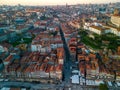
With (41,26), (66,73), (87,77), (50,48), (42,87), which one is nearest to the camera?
(42,87)

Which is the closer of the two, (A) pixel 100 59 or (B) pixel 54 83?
(B) pixel 54 83

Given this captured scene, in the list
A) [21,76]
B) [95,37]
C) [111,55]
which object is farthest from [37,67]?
[95,37]

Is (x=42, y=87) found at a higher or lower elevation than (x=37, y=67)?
lower

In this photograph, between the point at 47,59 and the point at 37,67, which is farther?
the point at 47,59

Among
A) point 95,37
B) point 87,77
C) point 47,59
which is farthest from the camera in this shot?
point 95,37

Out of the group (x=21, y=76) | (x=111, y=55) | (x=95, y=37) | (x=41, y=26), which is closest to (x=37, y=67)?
(x=21, y=76)

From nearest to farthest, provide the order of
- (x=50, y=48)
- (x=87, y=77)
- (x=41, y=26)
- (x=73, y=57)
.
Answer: (x=87, y=77)
(x=73, y=57)
(x=50, y=48)
(x=41, y=26)

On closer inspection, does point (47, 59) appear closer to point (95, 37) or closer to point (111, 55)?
point (111, 55)

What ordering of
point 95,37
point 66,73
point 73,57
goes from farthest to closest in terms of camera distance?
1. point 95,37
2. point 73,57
3. point 66,73

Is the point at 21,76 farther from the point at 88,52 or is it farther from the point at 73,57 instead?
the point at 88,52
